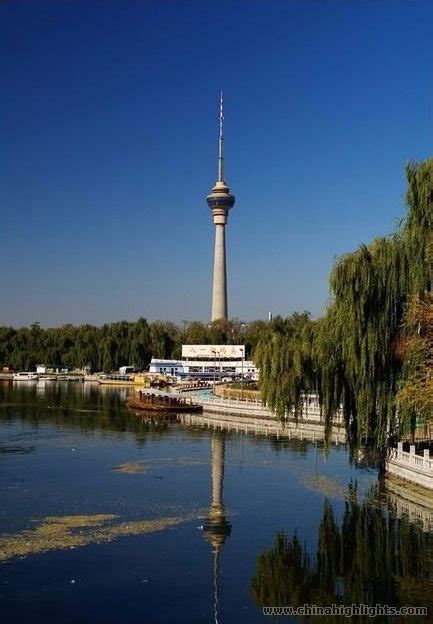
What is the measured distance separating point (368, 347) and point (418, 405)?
3814mm

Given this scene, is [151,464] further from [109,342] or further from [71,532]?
[109,342]

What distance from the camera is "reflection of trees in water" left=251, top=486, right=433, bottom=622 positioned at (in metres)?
19.5

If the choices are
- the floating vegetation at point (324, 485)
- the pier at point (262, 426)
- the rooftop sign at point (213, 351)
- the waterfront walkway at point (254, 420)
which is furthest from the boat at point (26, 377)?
the floating vegetation at point (324, 485)

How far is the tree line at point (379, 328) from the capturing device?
30.8 m

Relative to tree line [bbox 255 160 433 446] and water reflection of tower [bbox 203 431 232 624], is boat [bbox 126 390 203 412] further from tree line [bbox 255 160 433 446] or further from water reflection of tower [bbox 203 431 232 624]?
tree line [bbox 255 160 433 446]

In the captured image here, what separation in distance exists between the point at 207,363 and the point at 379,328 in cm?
9193

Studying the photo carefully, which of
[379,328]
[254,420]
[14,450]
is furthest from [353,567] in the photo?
[254,420]

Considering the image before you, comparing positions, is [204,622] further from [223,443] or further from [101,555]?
[223,443]

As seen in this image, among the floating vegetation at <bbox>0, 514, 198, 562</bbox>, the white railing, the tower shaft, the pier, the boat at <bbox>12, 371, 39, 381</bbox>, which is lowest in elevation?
the floating vegetation at <bbox>0, 514, 198, 562</bbox>

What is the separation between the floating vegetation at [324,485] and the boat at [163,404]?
37.1m

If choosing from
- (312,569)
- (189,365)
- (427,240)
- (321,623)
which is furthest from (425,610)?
(189,365)

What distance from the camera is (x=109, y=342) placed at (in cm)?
13625

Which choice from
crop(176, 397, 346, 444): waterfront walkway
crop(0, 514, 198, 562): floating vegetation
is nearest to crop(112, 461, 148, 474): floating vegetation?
crop(0, 514, 198, 562): floating vegetation

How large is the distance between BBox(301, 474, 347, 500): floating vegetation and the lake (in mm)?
90
